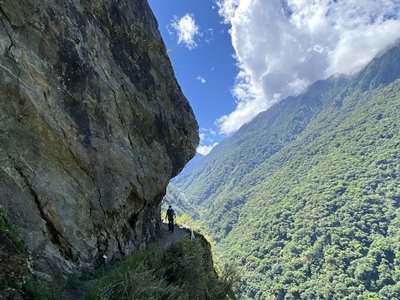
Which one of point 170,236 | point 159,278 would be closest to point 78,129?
point 159,278

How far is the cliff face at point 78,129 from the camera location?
9797 millimetres

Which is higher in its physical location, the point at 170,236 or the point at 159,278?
the point at 170,236

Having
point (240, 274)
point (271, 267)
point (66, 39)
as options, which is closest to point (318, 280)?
point (271, 267)

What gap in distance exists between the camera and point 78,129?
12.2 metres

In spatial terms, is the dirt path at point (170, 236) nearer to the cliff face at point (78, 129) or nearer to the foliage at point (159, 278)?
the cliff face at point (78, 129)

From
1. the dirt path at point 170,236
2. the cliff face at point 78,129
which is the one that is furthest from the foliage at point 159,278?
the dirt path at point 170,236

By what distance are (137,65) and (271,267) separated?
165 meters

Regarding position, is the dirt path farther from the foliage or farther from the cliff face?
the foliage

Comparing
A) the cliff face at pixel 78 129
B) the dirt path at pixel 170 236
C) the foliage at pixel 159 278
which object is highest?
the cliff face at pixel 78 129

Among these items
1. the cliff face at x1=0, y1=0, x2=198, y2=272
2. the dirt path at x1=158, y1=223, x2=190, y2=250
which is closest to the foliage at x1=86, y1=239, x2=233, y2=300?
the cliff face at x1=0, y1=0, x2=198, y2=272

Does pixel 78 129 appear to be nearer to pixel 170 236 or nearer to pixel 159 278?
pixel 159 278

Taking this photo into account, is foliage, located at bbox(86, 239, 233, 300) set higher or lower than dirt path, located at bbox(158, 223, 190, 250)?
lower

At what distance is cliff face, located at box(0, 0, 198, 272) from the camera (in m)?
9.80

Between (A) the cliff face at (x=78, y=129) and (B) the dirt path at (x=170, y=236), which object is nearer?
(A) the cliff face at (x=78, y=129)
